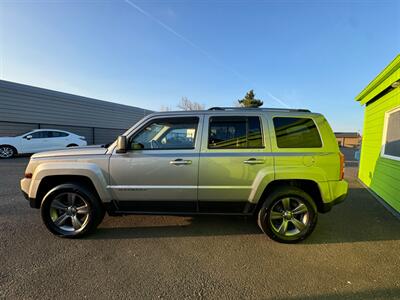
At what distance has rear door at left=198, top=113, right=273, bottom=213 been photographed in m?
3.21

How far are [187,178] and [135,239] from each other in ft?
4.14

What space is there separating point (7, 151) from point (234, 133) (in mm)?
13242

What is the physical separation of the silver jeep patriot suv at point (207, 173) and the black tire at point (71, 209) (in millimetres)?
14

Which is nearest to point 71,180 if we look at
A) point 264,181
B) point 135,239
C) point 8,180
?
point 135,239

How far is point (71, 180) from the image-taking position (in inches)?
136

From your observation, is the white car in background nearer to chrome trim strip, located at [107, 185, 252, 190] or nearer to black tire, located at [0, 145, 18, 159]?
black tire, located at [0, 145, 18, 159]

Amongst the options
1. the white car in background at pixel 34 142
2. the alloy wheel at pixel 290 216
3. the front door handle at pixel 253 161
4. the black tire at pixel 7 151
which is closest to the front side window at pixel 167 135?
the front door handle at pixel 253 161

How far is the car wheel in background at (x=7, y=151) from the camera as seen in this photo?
37.0 ft

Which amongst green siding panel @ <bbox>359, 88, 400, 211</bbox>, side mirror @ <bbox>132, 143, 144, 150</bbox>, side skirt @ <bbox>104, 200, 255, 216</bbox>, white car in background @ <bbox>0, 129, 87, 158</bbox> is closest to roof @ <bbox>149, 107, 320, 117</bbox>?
side mirror @ <bbox>132, 143, 144, 150</bbox>

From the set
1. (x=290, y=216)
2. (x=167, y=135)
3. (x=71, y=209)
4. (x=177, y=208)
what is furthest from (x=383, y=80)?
(x=71, y=209)

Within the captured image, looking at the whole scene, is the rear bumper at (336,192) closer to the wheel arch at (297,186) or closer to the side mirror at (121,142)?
the wheel arch at (297,186)

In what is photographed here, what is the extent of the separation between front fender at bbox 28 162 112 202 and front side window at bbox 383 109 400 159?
6.60 metres

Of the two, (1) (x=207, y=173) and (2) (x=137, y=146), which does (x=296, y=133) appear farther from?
(2) (x=137, y=146)

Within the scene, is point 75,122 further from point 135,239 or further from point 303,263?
point 303,263
